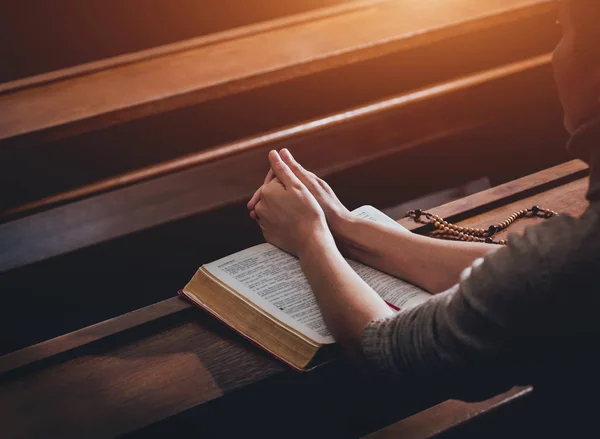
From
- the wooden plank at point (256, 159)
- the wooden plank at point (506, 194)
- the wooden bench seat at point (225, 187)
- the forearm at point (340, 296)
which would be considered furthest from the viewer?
the wooden plank at point (256, 159)

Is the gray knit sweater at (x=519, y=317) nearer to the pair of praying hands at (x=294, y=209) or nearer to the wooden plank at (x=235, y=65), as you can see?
the pair of praying hands at (x=294, y=209)

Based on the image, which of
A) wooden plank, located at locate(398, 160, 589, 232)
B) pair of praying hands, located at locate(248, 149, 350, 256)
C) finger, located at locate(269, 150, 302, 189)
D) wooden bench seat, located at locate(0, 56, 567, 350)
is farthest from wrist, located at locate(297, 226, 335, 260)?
wooden bench seat, located at locate(0, 56, 567, 350)

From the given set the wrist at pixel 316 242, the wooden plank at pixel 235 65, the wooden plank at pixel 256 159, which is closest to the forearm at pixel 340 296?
the wrist at pixel 316 242

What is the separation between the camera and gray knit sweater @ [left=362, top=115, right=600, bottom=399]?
0.70 m

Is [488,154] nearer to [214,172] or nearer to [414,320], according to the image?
[214,172]

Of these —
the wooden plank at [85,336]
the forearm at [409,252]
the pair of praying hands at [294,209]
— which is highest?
the pair of praying hands at [294,209]

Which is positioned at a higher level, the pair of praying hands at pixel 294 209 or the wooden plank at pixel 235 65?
the wooden plank at pixel 235 65

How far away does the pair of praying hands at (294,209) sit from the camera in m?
1.25

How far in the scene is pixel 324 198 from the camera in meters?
1.38

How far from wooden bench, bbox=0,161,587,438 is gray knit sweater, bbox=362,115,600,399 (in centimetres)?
8

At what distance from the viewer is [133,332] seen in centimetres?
120

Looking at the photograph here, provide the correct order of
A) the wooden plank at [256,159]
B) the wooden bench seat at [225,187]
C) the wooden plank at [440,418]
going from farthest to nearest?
the wooden plank at [256,159]
the wooden bench seat at [225,187]
the wooden plank at [440,418]

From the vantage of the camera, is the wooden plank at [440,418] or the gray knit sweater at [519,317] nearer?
the gray knit sweater at [519,317]

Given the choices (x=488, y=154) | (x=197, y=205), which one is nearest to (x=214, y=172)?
(x=197, y=205)
